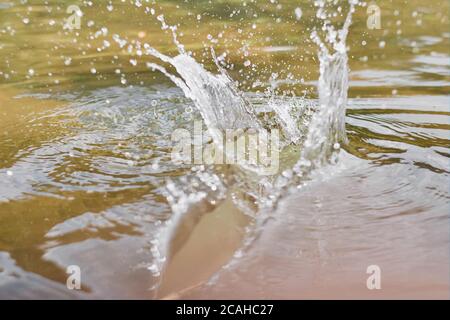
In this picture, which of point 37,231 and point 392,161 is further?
point 392,161

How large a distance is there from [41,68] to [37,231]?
3.95 metres

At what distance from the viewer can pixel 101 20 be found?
945 cm

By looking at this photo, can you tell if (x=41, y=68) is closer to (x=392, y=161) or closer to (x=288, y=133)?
(x=288, y=133)

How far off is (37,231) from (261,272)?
110 centimetres

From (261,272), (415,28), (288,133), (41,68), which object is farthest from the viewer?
(415,28)

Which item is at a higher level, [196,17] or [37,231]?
[196,17]

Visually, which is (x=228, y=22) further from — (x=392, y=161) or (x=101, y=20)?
(x=392, y=161)

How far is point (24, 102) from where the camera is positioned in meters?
5.11
